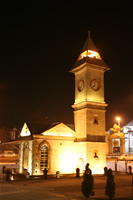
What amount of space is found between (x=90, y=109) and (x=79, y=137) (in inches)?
148

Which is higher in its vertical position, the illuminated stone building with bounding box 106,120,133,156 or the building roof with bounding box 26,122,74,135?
the building roof with bounding box 26,122,74,135

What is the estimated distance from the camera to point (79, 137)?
27281 mm

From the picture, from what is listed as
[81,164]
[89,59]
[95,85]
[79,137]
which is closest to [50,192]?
[81,164]

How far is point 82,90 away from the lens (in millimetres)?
28312

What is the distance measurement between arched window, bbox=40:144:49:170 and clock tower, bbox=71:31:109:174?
12.6ft

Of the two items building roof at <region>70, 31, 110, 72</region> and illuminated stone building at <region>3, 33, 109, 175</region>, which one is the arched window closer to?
illuminated stone building at <region>3, 33, 109, 175</region>

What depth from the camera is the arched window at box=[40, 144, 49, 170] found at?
25.2m

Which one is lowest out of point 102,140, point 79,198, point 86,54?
point 79,198

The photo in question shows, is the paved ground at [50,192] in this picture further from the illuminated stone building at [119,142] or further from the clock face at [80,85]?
the illuminated stone building at [119,142]

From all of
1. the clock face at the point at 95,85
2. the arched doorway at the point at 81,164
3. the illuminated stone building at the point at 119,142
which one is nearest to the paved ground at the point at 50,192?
the arched doorway at the point at 81,164

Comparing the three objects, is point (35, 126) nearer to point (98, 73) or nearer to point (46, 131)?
point (46, 131)

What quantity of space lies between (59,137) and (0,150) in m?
51.8

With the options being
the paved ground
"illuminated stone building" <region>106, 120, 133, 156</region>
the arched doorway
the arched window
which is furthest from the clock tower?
"illuminated stone building" <region>106, 120, 133, 156</region>

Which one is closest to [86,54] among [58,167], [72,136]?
[72,136]
